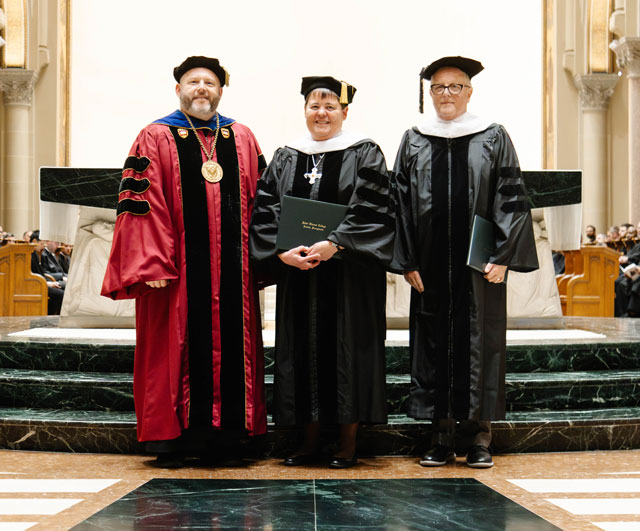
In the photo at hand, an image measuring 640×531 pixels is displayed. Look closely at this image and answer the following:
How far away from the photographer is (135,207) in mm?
4066

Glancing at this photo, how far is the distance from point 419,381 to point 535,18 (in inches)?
513

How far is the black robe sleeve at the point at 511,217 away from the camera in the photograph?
406 centimetres

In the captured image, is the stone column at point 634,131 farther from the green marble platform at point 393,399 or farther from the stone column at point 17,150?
the stone column at point 17,150

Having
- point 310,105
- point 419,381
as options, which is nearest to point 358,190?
point 310,105

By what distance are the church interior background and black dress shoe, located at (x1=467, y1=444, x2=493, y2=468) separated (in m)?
0.10

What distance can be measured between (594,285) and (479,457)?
6.64 m

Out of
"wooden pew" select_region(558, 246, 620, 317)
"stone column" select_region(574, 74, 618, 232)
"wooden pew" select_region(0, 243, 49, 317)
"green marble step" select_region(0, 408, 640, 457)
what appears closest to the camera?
"green marble step" select_region(0, 408, 640, 457)

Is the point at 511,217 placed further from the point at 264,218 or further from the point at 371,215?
the point at 264,218

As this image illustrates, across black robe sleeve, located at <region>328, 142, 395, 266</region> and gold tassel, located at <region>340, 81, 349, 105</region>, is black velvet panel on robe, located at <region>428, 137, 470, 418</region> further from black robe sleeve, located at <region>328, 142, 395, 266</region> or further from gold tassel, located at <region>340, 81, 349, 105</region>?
gold tassel, located at <region>340, 81, 349, 105</region>

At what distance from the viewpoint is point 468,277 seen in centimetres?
411

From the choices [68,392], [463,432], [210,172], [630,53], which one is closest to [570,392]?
[463,432]

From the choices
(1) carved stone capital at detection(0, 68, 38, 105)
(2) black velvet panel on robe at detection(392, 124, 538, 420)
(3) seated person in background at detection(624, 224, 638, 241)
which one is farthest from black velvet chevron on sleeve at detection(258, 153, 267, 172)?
(1) carved stone capital at detection(0, 68, 38, 105)

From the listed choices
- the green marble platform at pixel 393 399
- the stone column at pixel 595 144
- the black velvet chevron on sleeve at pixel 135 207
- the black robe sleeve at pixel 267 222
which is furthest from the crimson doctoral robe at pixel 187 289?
the stone column at pixel 595 144

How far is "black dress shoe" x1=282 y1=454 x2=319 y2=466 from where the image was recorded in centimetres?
408
